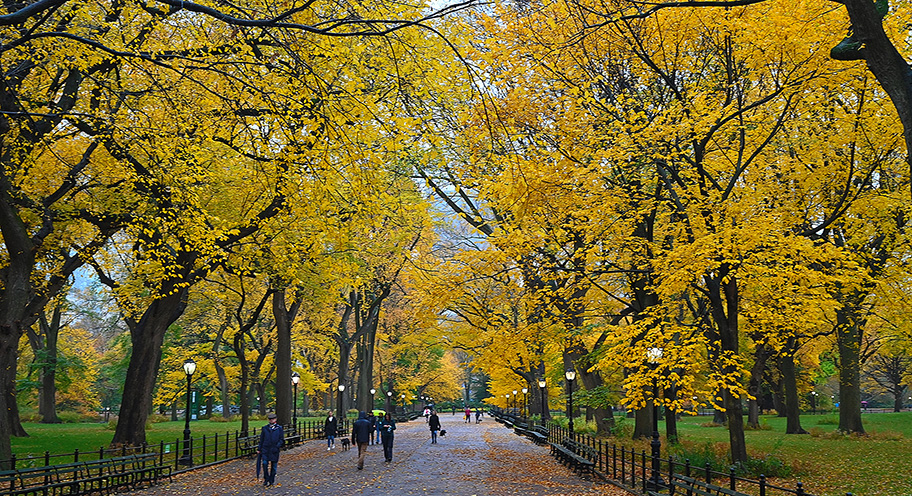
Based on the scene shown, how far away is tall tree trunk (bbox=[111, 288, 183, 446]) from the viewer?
784 inches

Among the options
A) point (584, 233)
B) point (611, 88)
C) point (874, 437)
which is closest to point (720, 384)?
point (584, 233)

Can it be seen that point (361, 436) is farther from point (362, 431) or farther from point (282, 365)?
point (282, 365)

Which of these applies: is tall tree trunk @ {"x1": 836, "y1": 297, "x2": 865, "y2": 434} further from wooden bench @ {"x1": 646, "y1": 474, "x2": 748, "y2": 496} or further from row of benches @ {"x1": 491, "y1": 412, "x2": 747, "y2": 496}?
wooden bench @ {"x1": 646, "y1": 474, "x2": 748, "y2": 496}

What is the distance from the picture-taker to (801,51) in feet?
42.6

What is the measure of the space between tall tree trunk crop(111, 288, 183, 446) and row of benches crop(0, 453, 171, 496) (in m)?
2.39

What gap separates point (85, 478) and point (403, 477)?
698 cm

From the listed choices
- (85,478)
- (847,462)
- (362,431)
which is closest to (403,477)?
(362,431)

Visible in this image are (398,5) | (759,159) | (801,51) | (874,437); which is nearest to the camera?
(398,5)

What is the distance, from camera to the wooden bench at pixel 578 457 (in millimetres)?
16312

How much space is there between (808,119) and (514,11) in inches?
364

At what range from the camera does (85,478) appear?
1368 cm

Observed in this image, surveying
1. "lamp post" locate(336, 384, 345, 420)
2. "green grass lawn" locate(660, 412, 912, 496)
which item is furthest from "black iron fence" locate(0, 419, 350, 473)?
"green grass lawn" locate(660, 412, 912, 496)

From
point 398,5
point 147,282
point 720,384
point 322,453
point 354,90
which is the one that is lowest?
point 322,453

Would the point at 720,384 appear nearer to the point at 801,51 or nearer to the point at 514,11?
the point at 801,51
